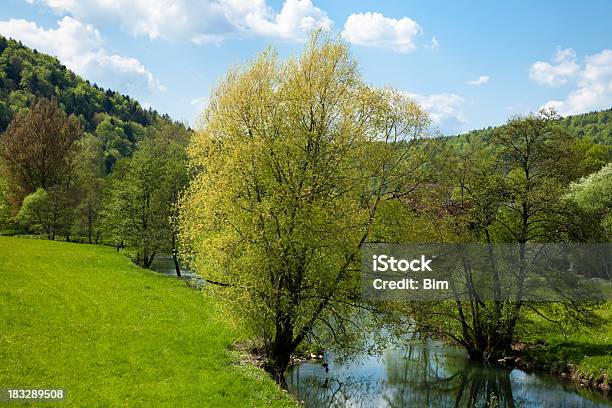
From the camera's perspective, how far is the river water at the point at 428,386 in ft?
80.8

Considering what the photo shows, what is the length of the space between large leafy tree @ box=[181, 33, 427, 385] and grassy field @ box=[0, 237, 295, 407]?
3.24 meters

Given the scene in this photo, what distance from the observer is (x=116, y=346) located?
21.8 meters

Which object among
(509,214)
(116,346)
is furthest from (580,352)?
(116,346)

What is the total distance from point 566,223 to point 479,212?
16.2ft

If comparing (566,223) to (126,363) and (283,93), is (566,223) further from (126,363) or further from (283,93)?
(126,363)

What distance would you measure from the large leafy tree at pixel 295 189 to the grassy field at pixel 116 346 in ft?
10.6

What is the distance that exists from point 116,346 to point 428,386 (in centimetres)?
1680

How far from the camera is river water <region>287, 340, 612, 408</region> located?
969 inches

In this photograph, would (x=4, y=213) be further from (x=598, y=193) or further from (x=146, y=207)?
(x=598, y=193)

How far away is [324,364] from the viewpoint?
96.0 ft

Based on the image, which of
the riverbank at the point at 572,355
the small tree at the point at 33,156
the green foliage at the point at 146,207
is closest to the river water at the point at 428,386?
the riverbank at the point at 572,355

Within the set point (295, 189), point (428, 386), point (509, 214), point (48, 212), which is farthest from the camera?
point (48, 212)

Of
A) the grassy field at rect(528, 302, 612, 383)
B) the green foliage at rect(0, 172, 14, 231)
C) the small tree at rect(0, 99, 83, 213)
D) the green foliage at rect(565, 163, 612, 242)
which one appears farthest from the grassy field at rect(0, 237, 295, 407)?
the small tree at rect(0, 99, 83, 213)

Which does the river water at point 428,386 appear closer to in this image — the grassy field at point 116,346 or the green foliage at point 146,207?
the grassy field at point 116,346
